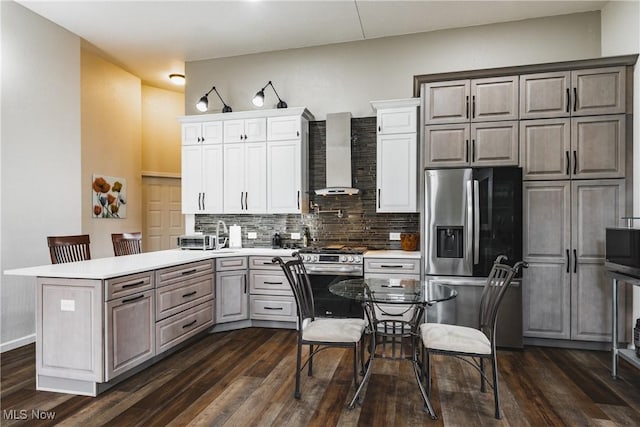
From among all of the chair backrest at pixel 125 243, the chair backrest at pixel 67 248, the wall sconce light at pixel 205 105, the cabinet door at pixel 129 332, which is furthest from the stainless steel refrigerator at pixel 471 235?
the chair backrest at pixel 67 248

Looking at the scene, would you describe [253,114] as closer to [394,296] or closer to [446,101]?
[446,101]

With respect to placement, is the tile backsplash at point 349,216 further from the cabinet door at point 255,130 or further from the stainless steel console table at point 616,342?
the stainless steel console table at point 616,342

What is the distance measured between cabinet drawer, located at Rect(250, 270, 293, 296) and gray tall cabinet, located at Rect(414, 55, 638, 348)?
88.4 inches

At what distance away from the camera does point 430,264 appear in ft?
12.6

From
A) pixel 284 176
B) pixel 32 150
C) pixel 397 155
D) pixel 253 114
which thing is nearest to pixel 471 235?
pixel 397 155

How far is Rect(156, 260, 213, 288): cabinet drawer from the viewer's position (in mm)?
3318

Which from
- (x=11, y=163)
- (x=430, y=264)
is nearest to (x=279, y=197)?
(x=430, y=264)

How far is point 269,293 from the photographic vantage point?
4422 millimetres

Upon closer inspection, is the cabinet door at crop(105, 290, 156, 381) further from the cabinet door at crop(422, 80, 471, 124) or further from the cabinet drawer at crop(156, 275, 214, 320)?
the cabinet door at crop(422, 80, 471, 124)

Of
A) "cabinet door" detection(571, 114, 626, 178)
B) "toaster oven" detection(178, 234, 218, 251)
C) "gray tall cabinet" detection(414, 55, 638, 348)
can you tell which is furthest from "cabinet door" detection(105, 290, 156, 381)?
"cabinet door" detection(571, 114, 626, 178)

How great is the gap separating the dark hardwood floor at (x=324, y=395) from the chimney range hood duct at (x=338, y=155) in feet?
6.35

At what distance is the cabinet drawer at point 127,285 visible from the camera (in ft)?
8.96

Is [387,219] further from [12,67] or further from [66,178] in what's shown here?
[12,67]

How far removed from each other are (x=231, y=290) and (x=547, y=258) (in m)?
3.31
